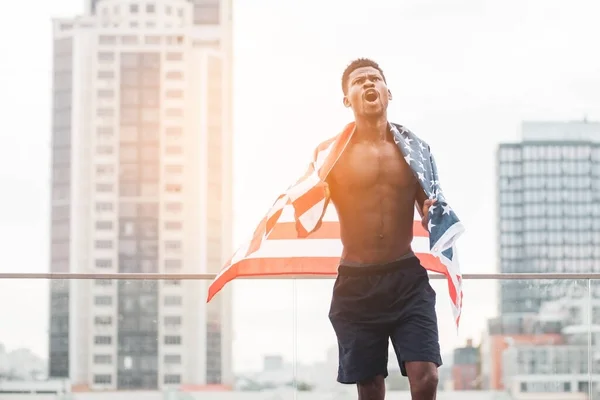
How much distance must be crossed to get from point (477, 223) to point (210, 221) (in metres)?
22.7

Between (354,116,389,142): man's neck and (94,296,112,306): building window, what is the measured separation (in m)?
72.3

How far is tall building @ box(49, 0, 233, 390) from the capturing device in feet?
246

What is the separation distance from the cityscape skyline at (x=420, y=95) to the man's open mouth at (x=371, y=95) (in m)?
78.2

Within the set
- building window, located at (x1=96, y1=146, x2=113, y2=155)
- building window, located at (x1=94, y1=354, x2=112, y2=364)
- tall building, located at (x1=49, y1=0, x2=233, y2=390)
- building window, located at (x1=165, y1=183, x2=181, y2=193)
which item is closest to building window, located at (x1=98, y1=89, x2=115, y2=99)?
tall building, located at (x1=49, y1=0, x2=233, y2=390)

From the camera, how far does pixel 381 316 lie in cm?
304

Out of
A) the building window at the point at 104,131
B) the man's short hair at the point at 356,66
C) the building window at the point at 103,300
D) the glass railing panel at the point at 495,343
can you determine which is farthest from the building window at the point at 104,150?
the man's short hair at the point at 356,66

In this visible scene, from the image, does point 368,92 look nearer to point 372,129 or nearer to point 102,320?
point 372,129

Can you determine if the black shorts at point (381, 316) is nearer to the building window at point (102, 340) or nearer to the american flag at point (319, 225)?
the american flag at point (319, 225)

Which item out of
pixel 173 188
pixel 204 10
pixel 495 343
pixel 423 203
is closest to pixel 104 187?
pixel 173 188

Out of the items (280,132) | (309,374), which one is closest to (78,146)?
(280,132)

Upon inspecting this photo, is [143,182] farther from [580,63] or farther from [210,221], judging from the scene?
[580,63]

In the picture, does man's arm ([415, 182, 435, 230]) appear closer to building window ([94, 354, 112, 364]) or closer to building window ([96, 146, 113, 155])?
building window ([94, 354, 112, 364])

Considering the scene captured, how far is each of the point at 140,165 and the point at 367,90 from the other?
75833 millimetres

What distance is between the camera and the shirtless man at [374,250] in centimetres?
303
